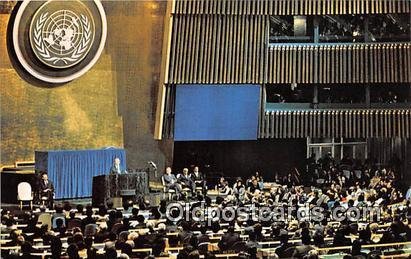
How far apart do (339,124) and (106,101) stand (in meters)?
5.73

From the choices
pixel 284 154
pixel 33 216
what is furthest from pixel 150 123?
pixel 33 216

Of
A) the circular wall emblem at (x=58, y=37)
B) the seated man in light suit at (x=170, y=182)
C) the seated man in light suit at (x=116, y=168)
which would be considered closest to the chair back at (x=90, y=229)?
the seated man in light suit at (x=116, y=168)

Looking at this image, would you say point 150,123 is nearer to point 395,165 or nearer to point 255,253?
point 395,165

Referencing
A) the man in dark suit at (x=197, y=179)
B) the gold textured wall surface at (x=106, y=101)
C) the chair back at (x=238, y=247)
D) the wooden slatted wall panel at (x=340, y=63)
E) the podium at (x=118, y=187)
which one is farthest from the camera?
the wooden slatted wall panel at (x=340, y=63)

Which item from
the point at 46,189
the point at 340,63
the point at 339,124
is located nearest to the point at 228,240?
the point at 46,189

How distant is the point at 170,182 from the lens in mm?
16875

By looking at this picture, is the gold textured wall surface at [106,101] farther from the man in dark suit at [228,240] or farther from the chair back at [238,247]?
the chair back at [238,247]

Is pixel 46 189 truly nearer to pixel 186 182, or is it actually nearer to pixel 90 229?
pixel 186 182

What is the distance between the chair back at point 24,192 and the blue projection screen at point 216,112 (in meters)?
4.38

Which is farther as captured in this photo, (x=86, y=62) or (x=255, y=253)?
(x=86, y=62)

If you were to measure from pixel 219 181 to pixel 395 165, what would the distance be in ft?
14.0

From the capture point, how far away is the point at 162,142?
18.8 metres

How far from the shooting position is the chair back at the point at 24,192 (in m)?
15.2

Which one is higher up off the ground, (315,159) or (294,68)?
(294,68)
